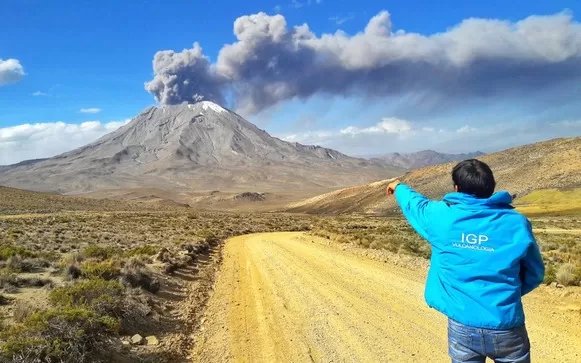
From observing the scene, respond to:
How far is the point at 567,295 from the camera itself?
1036cm

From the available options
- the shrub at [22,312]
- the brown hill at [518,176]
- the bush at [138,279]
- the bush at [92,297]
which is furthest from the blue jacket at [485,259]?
the brown hill at [518,176]

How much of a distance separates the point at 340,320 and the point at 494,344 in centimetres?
582

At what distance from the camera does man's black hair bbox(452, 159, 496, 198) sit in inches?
130

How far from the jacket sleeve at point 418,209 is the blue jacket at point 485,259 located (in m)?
0.05

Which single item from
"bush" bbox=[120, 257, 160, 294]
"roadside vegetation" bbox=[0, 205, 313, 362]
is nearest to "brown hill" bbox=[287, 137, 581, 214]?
"roadside vegetation" bbox=[0, 205, 313, 362]

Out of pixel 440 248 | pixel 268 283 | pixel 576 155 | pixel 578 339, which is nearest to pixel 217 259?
pixel 268 283

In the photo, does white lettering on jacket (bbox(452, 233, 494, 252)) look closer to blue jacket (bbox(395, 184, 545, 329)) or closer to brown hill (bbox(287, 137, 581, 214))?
blue jacket (bbox(395, 184, 545, 329))

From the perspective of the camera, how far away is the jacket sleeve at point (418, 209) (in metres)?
3.40

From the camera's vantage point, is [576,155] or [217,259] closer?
[217,259]

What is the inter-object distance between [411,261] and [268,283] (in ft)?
18.6

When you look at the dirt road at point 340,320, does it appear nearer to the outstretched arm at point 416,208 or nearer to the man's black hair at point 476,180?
the outstretched arm at point 416,208

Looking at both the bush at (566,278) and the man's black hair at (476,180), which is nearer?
the man's black hair at (476,180)

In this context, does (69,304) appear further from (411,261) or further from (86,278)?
(411,261)

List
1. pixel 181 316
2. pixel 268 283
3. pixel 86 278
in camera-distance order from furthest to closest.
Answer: pixel 268 283
pixel 86 278
pixel 181 316
